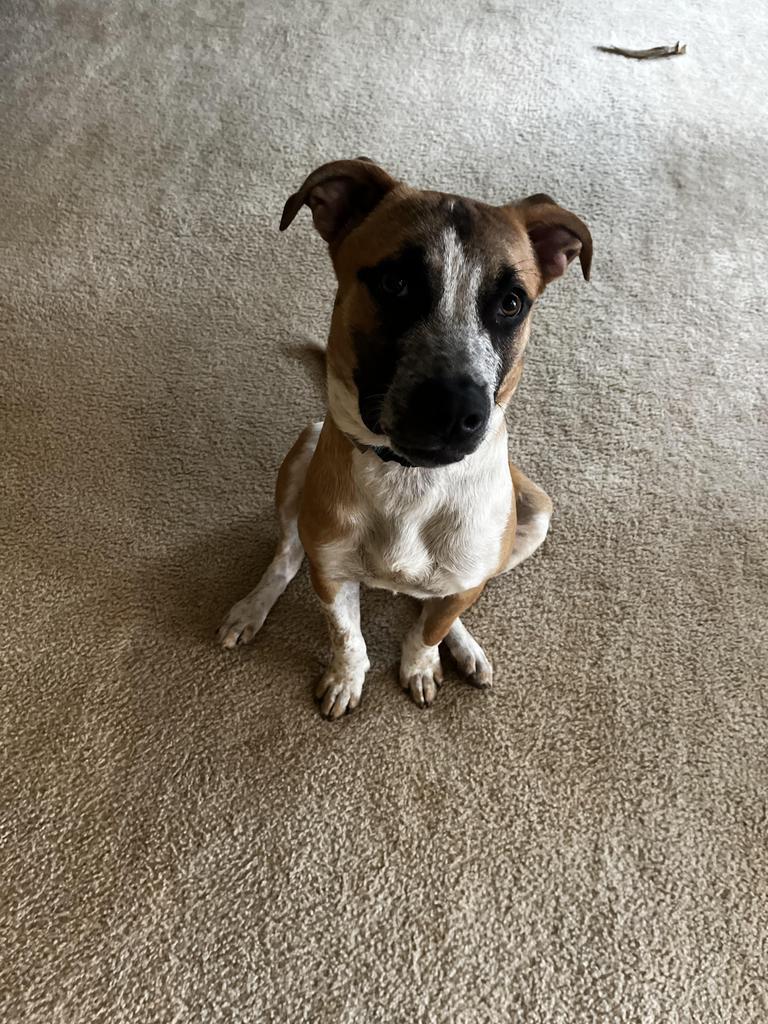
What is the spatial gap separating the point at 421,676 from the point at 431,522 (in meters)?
0.55

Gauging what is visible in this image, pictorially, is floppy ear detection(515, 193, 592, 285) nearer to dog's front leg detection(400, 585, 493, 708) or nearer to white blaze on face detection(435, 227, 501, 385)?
white blaze on face detection(435, 227, 501, 385)

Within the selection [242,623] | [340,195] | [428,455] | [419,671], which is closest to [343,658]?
[419,671]

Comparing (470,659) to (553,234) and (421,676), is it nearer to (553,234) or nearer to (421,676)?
(421,676)

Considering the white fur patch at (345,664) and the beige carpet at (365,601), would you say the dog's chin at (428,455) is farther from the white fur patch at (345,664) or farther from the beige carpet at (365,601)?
the beige carpet at (365,601)

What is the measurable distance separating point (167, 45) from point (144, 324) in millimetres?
1906

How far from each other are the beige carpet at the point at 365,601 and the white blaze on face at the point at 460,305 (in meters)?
0.98

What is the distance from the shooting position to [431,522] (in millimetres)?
1486

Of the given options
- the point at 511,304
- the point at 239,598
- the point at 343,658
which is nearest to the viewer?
the point at 511,304

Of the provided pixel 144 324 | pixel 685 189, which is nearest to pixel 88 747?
pixel 144 324

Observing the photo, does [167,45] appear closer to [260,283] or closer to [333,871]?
[260,283]

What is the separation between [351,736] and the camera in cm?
183

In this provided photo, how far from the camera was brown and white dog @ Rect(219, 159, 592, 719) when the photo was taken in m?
1.23

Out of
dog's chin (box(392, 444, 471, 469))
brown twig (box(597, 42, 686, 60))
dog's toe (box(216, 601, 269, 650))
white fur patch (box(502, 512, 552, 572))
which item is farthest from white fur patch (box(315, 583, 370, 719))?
brown twig (box(597, 42, 686, 60))

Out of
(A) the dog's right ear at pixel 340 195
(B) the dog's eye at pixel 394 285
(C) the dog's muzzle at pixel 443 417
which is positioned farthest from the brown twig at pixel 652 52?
(C) the dog's muzzle at pixel 443 417
